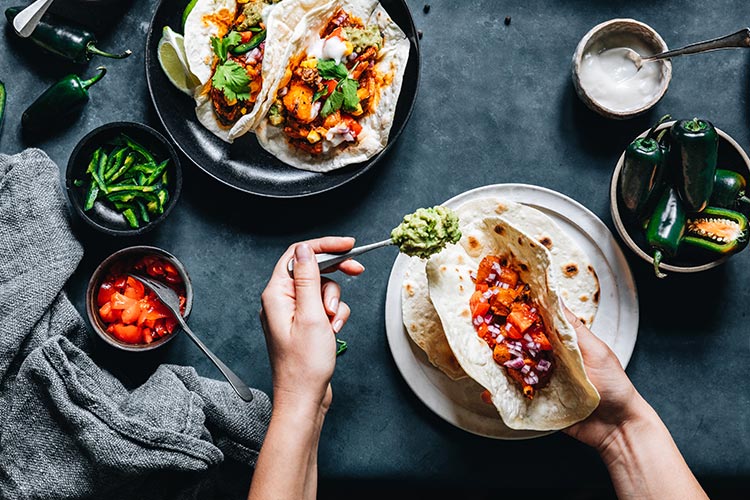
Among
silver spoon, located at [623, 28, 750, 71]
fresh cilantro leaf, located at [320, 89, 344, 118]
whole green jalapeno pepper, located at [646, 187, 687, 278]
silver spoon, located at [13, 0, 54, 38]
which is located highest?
silver spoon, located at [623, 28, 750, 71]

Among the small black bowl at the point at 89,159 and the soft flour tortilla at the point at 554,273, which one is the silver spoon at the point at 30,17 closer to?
the small black bowl at the point at 89,159

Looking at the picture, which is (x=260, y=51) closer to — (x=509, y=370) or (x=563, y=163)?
(x=563, y=163)

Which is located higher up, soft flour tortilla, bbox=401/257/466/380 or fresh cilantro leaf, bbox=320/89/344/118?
fresh cilantro leaf, bbox=320/89/344/118

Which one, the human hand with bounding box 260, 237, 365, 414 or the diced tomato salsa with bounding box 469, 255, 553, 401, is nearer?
the human hand with bounding box 260, 237, 365, 414

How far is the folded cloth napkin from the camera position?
8.98 ft

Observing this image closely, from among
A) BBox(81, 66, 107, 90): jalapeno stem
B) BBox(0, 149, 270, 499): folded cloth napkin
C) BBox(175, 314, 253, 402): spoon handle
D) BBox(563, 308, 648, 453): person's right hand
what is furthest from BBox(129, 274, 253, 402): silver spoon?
BBox(563, 308, 648, 453): person's right hand

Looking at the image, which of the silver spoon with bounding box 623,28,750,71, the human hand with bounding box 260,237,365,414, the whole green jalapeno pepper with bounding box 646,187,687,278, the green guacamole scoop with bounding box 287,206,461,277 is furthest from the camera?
the whole green jalapeno pepper with bounding box 646,187,687,278

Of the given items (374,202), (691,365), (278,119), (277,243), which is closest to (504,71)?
(374,202)

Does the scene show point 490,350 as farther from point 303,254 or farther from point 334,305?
point 303,254

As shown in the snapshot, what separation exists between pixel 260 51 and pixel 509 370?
1622mm

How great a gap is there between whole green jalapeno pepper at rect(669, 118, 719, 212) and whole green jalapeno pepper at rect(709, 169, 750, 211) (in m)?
0.06

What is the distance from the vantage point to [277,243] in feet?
10.2

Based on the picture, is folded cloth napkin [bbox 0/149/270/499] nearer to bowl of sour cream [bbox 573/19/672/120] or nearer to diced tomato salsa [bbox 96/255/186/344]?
diced tomato salsa [bbox 96/255/186/344]

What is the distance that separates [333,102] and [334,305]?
87cm
